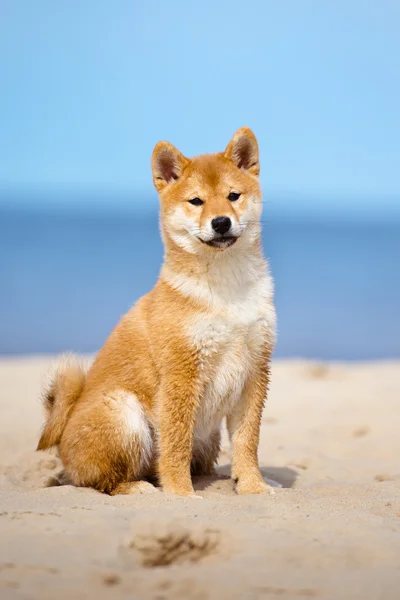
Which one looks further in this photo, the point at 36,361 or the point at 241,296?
the point at 36,361

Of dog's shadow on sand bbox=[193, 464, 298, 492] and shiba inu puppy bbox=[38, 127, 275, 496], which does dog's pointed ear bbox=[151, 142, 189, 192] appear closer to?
shiba inu puppy bbox=[38, 127, 275, 496]

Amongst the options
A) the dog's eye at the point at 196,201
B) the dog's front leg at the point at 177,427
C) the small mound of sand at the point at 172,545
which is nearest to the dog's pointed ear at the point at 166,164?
the dog's eye at the point at 196,201

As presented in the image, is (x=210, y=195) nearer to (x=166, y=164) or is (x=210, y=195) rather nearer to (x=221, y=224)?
(x=221, y=224)

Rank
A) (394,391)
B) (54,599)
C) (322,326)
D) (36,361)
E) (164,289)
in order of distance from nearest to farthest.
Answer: (54,599)
(164,289)
(394,391)
(36,361)
(322,326)

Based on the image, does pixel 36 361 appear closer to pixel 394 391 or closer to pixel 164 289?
pixel 394 391

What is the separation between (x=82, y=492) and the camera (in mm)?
4414

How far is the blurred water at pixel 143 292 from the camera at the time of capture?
14.0 m

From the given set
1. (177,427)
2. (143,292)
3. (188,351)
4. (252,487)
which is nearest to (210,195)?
(188,351)

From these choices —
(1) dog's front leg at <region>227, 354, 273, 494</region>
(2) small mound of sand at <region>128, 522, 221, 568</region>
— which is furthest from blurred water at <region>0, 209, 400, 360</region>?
(2) small mound of sand at <region>128, 522, 221, 568</region>

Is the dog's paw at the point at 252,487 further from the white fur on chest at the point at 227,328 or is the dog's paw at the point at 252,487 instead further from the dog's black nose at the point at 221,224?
the dog's black nose at the point at 221,224

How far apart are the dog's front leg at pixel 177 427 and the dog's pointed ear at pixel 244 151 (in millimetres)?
1338

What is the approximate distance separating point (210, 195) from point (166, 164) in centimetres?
43

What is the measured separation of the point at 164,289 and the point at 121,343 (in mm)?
436

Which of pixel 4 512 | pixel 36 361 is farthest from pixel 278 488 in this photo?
pixel 36 361
